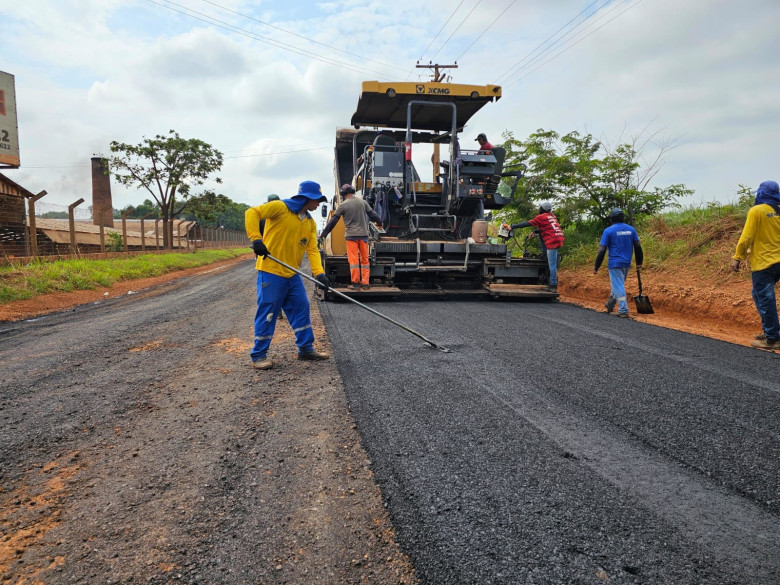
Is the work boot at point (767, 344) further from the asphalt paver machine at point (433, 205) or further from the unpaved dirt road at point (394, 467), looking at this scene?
the asphalt paver machine at point (433, 205)

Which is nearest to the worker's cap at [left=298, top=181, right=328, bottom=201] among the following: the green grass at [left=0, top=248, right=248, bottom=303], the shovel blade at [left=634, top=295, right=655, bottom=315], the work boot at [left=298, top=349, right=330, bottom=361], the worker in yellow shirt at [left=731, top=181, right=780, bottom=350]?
the work boot at [left=298, top=349, right=330, bottom=361]

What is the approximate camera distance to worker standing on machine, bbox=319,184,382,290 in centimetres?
743

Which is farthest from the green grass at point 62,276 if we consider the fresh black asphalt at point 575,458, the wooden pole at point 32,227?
the fresh black asphalt at point 575,458

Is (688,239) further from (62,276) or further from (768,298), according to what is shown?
(62,276)

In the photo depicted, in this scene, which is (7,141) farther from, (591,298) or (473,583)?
(473,583)

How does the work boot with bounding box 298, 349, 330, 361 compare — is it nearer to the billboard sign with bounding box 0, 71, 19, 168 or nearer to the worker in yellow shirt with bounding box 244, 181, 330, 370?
the worker in yellow shirt with bounding box 244, 181, 330, 370

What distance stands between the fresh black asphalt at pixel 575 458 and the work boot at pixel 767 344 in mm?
551

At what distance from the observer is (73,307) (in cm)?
845

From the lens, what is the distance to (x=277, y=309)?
431 cm

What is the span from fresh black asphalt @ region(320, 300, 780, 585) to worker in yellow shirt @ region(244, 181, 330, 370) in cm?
58

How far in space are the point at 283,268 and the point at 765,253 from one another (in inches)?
201

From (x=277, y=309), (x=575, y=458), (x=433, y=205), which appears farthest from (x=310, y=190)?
(x=433, y=205)

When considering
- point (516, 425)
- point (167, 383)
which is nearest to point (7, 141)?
point (167, 383)

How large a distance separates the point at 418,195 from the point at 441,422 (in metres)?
6.58
